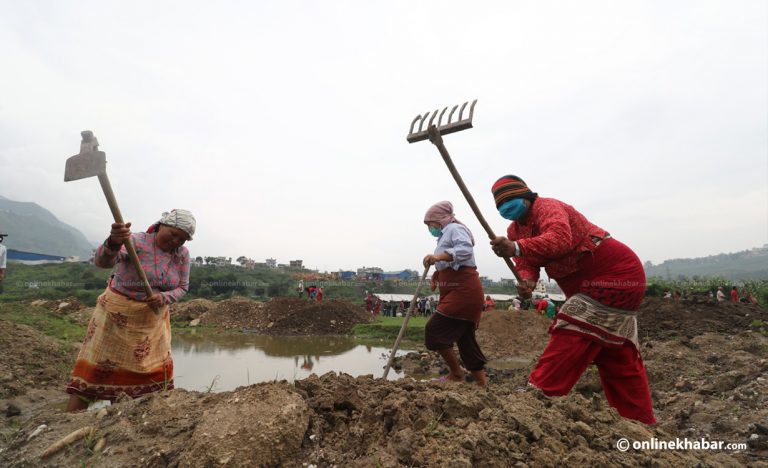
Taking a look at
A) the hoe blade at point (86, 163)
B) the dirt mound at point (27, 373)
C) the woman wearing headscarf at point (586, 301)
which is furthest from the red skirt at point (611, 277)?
the dirt mound at point (27, 373)

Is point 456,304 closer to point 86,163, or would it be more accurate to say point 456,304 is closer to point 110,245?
point 110,245

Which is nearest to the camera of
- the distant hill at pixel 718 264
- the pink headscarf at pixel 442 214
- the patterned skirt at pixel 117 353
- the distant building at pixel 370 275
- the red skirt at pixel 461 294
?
the patterned skirt at pixel 117 353

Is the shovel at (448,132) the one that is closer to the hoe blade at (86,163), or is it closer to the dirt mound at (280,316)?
the hoe blade at (86,163)

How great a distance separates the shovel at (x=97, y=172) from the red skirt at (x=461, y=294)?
2.32m

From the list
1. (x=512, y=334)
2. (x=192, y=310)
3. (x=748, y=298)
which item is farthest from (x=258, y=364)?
(x=748, y=298)

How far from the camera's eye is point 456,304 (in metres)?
3.31

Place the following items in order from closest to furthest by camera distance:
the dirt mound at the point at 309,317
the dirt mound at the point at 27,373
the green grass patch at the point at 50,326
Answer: the dirt mound at the point at 27,373 → the green grass patch at the point at 50,326 → the dirt mound at the point at 309,317

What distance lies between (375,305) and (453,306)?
19.1 m

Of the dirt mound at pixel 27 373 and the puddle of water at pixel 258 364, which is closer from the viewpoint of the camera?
the dirt mound at pixel 27 373

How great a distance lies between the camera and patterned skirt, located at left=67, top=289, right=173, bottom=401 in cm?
270

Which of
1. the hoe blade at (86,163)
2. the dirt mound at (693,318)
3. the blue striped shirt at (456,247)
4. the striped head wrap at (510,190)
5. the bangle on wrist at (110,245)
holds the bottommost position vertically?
the dirt mound at (693,318)

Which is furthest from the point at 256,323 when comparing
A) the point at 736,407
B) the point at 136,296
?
the point at 736,407

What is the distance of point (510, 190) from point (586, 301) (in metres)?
0.79

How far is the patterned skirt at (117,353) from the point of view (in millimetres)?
2697
